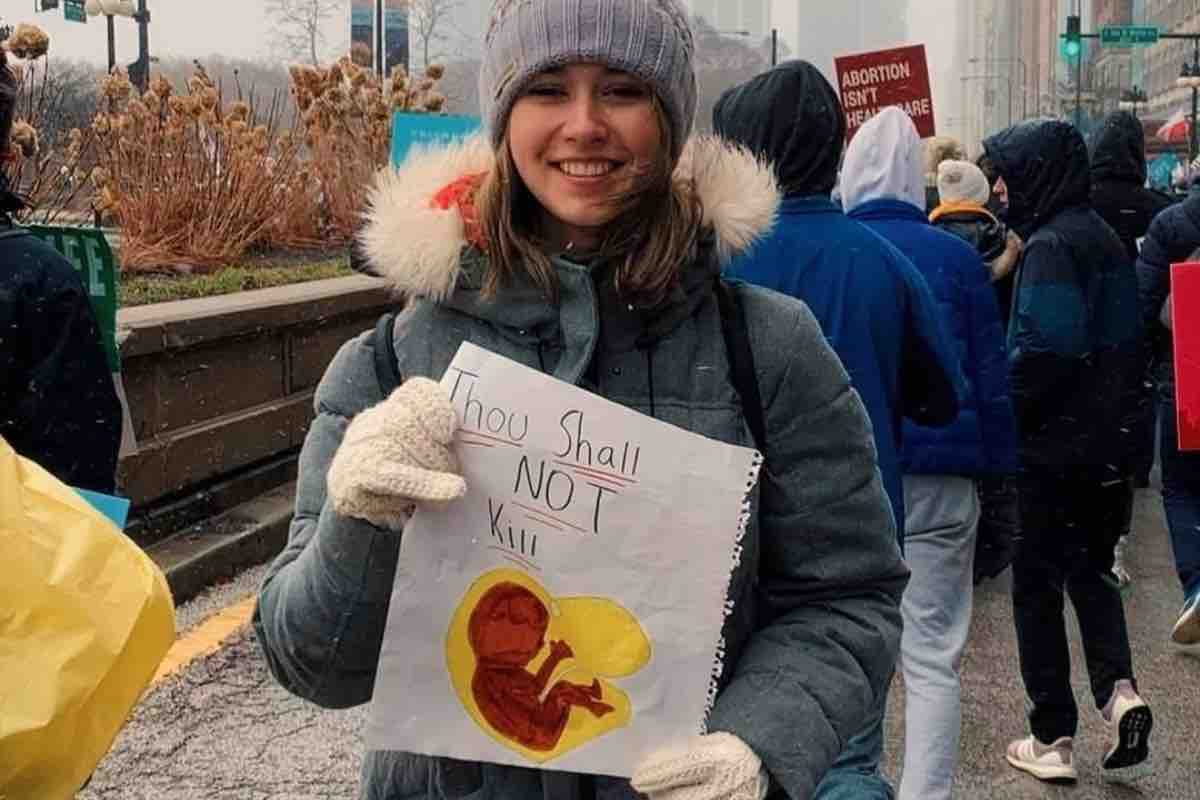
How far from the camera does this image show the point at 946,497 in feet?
14.2

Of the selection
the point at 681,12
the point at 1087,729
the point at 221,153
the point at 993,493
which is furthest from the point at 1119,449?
the point at 221,153

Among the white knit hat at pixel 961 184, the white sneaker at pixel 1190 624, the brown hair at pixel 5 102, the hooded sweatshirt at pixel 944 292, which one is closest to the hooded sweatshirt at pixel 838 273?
the hooded sweatshirt at pixel 944 292

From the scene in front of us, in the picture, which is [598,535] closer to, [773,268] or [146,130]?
[773,268]

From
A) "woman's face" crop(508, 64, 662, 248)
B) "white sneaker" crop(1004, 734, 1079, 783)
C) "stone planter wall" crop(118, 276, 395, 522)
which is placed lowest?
"white sneaker" crop(1004, 734, 1079, 783)

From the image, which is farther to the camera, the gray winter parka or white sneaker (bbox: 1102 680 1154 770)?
white sneaker (bbox: 1102 680 1154 770)

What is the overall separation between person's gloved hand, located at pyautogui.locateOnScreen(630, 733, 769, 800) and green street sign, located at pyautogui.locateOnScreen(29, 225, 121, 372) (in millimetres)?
2369

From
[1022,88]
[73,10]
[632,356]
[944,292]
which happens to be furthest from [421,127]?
[1022,88]

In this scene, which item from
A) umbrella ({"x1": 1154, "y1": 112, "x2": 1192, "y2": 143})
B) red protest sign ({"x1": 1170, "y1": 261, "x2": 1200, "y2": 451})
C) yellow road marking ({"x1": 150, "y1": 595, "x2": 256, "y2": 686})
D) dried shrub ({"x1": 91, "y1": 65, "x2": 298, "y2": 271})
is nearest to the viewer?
red protest sign ({"x1": 1170, "y1": 261, "x2": 1200, "y2": 451})

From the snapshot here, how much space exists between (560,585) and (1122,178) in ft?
25.7

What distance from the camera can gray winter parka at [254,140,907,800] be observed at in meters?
1.92

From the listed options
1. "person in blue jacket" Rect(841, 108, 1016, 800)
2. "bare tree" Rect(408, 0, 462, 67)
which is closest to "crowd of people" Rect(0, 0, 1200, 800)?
"person in blue jacket" Rect(841, 108, 1016, 800)

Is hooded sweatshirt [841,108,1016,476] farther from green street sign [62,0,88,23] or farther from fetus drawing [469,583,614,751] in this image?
Result: green street sign [62,0,88,23]

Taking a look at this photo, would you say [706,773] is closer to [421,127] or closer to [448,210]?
[448,210]

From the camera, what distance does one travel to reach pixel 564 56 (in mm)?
1974
